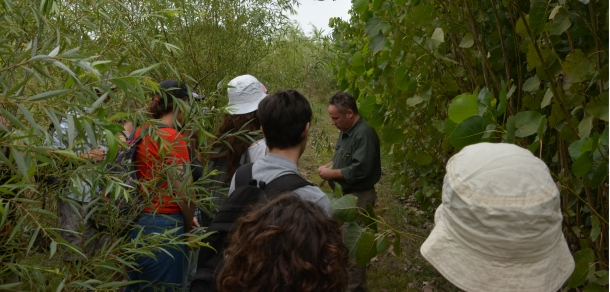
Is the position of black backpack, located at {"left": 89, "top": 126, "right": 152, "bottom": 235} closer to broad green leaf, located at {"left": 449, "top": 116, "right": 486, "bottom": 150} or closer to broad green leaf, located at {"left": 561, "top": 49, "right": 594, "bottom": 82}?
broad green leaf, located at {"left": 449, "top": 116, "right": 486, "bottom": 150}

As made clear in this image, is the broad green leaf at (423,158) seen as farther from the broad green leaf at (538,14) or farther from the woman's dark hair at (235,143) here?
the broad green leaf at (538,14)

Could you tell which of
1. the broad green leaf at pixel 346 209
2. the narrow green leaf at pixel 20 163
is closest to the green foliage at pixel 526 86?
the broad green leaf at pixel 346 209

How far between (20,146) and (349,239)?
1.06 metres

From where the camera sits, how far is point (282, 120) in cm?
236

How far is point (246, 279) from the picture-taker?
1.53 metres

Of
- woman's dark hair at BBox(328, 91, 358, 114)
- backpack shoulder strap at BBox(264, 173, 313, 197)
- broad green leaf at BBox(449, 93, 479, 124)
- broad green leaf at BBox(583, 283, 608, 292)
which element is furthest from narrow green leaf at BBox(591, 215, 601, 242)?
woman's dark hair at BBox(328, 91, 358, 114)

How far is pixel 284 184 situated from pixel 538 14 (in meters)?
1.08

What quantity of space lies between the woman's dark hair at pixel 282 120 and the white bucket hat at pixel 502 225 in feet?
3.76

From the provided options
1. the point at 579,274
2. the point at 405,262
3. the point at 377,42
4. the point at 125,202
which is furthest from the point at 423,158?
the point at 405,262

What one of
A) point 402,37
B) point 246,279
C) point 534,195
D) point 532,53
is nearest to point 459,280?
point 534,195

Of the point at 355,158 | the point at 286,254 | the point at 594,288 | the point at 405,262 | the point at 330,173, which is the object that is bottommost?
the point at 405,262

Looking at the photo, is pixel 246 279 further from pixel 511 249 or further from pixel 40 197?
pixel 40 197

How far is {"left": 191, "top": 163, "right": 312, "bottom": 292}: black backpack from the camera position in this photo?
210cm

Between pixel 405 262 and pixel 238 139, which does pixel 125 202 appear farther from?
pixel 405 262
